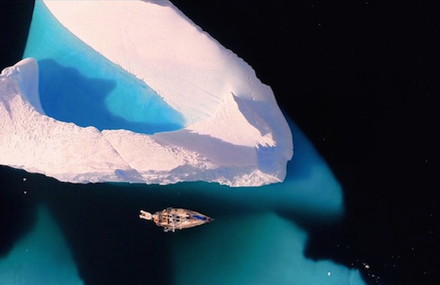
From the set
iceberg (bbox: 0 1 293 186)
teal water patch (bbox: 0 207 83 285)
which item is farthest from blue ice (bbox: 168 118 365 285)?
teal water patch (bbox: 0 207 83 285)

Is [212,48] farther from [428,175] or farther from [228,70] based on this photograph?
[428,175]

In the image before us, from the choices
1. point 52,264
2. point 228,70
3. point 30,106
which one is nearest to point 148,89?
point 228,70

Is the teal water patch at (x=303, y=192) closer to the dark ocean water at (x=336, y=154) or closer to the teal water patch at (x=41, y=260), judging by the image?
the dark ocean water at (x=336, y=154)

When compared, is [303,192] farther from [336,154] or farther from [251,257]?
[251,257]

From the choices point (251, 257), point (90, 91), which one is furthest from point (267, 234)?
point (90, 91)

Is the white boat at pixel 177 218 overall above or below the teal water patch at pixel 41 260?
above

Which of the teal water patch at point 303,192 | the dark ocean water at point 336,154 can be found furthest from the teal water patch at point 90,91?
the teal water patch at point 303,192
